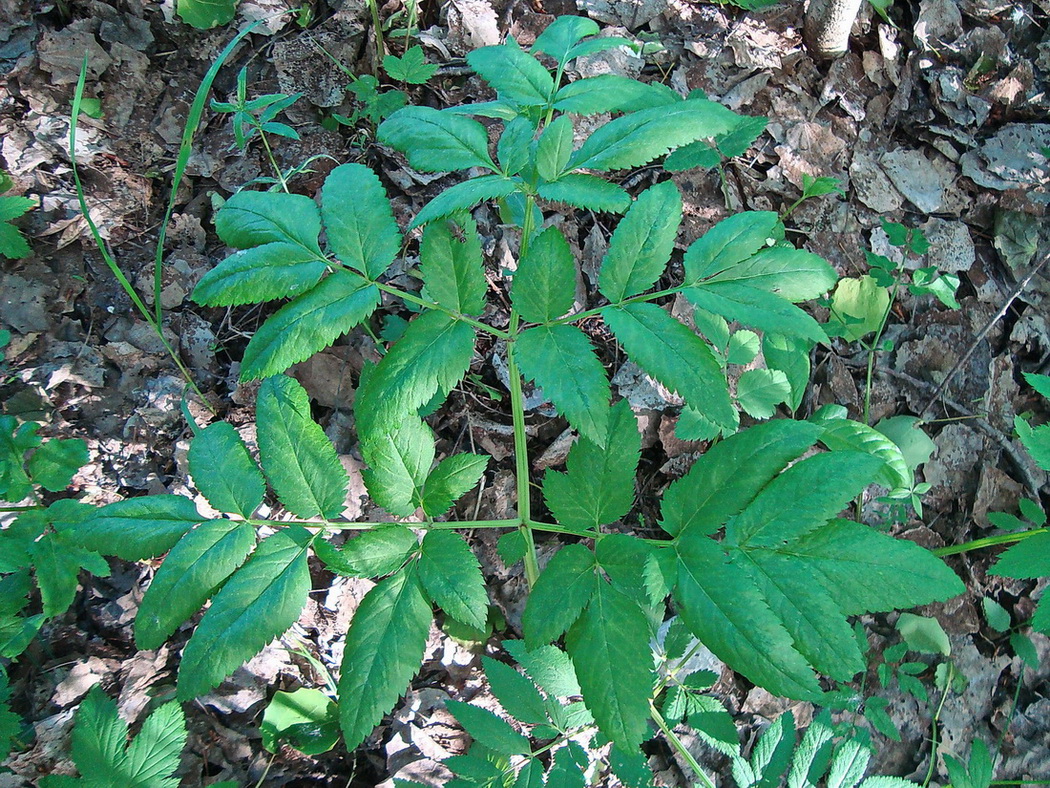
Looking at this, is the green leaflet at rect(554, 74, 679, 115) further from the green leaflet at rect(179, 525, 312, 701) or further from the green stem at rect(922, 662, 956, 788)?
the green stem at rect(922, 662, 956, 788)

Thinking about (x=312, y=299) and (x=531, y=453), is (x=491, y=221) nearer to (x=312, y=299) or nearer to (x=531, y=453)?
(x=531, y=453)

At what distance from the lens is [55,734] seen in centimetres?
202

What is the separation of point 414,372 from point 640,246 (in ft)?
1.96

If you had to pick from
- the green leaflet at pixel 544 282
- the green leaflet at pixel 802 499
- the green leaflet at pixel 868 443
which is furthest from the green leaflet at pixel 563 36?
the green leaflet at pixel 868 443

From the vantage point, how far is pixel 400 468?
1630 mm

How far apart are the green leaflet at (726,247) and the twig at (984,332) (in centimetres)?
161

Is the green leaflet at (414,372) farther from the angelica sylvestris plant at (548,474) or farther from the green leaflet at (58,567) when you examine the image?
the green leaflet at (58,567)

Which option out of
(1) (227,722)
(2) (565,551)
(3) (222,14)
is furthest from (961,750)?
(3) (222,14)

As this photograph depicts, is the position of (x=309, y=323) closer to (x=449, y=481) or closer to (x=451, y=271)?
(x=451, y=271)

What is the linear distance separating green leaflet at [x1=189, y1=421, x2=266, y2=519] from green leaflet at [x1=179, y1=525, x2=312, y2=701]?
12cm

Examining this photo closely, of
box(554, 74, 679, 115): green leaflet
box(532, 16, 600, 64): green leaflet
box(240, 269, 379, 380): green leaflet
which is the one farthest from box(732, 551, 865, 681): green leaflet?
box(532, 16, 600, 64): green leaflet

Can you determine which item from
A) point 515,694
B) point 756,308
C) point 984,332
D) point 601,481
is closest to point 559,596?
point 601,481

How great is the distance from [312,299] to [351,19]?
6.79 feet

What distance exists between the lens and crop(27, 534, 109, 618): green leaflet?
1.90 metres
